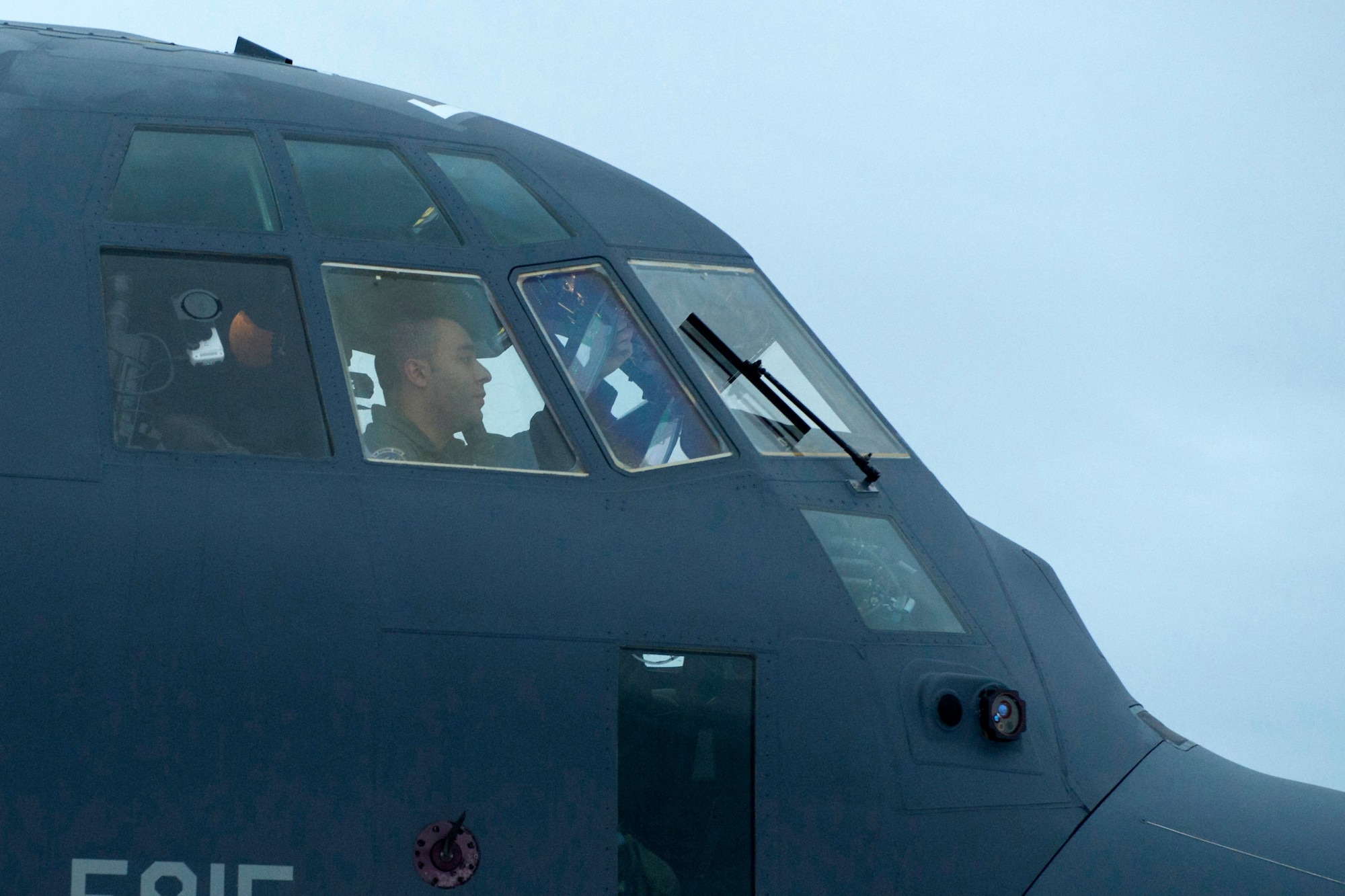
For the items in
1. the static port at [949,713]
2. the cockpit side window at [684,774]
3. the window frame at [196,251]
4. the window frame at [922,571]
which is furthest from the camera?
the window frame at [922,571]

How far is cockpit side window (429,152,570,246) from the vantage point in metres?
5.59

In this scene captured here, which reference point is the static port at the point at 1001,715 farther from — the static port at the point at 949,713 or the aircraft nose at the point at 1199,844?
the aircraft nose at the point at 1199,844

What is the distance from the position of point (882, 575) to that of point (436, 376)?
6.45 ft

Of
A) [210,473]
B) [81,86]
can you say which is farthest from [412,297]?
[81,86]

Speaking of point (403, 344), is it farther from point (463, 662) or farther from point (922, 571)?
point (922, 571)

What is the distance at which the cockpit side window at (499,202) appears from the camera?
5586 mm

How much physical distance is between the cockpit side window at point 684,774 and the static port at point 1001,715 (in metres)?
0.92

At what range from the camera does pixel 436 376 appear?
17.1ft

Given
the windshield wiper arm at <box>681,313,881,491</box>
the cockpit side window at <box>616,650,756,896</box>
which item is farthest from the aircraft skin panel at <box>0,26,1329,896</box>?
the windshield wiper arm at <box>681,313,881,491</box>

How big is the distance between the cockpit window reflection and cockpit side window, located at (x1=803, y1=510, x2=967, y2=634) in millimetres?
1093

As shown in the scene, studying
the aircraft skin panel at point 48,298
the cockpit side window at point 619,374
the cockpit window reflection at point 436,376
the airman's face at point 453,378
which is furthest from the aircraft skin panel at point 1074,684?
the aircraft skin panel at point 48,298

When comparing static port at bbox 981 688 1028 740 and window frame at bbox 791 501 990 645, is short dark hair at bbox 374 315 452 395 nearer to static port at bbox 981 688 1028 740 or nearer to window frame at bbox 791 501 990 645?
window frame at bbox 791 501 990 645

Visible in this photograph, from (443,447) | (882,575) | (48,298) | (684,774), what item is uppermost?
(48,298)

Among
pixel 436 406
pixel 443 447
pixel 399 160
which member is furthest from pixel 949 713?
pixel 399 160
